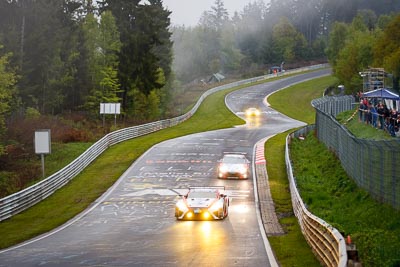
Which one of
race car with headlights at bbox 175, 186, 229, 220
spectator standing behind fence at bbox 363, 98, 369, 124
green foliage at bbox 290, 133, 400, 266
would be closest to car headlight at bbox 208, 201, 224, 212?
race car with headlights at bbox 175, 186, 229, 220

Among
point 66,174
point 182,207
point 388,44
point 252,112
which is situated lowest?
point 66,174

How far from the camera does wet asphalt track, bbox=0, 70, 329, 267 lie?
18188mm

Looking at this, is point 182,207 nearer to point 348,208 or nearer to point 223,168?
point 348,208

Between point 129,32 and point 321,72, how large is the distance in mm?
68392

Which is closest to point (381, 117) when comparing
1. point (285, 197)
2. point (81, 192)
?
point (285, 197)

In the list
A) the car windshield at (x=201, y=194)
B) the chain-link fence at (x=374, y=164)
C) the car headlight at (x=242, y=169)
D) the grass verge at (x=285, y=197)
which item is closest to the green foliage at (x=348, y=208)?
the chain-link fence at (x=374, y=164)

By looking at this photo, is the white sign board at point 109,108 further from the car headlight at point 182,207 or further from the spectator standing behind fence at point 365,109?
the car headlight at point 182,207

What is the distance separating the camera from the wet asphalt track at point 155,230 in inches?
716

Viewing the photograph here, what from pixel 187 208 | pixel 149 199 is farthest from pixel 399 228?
pixel 149 199

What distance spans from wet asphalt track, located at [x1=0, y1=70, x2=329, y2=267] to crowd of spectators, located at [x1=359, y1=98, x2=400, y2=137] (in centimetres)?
778

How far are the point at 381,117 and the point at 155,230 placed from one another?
1857cm

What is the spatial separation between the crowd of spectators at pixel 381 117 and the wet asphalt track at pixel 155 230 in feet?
25.5

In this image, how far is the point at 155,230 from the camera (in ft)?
78.5

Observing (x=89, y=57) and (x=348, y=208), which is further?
(x=89, y=57)
